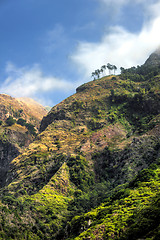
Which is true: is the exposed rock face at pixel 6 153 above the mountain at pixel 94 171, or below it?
above

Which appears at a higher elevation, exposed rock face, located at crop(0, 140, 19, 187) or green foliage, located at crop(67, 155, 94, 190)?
exposed rock face, located at crop(0, 140, 19, 187)

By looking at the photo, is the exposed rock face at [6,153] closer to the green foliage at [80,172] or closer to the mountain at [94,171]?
the mountain at [94,171]

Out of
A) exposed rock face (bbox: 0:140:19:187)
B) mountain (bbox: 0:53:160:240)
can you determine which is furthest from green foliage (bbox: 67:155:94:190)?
exposed rock face (bbox: 0:140:19:187)

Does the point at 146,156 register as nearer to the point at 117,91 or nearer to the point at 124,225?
the point at 124,225

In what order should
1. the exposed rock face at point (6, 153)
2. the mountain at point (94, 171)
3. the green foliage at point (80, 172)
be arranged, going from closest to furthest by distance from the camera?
the mountain at point (94, 171)
the green foliage at point (80, 172)
the exposed rock face at point (6, 153)

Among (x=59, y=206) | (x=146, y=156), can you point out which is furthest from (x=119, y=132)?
(x=59, y=206)

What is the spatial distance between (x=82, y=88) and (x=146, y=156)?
108298 millimetres

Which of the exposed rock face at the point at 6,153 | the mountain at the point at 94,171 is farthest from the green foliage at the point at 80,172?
the exposed rock face at the point at 6,153

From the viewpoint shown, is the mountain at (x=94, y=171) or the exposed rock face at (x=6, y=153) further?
the exposed rock face at (x=6, y=153)

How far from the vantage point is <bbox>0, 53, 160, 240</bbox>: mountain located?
40.5 meters

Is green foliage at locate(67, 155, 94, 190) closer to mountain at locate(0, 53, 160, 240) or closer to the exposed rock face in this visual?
mountain at locate(0, 53, 160, 240)

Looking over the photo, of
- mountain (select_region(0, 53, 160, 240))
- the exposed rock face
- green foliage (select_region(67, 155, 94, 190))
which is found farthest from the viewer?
the exposed rock face

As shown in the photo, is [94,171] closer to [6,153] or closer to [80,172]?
[80,172]

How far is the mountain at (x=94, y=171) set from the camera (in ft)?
133
